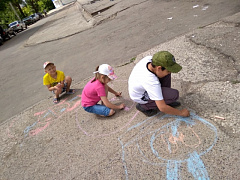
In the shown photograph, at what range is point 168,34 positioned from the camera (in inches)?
182

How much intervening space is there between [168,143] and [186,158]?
252 millimetres

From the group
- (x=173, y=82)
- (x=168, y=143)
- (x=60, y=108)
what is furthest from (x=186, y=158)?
(x=60, y=108)

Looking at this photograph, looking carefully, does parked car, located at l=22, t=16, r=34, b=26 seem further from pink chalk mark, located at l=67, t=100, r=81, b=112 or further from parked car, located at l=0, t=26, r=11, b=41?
pink chalk mark, located at l=67, t=100, r=81, b=112

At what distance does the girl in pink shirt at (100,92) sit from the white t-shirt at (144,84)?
0.34 metres

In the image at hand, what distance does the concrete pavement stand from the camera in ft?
5.60

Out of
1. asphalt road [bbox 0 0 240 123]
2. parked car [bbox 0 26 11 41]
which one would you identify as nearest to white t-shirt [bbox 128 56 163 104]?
asphalt road [bbox 0 0 240 123]

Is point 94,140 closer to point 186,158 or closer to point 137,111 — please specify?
point 137,111

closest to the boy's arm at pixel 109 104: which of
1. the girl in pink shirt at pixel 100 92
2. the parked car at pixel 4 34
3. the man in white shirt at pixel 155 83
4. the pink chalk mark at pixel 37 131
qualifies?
the girl in pink shirt at pixel 100 92

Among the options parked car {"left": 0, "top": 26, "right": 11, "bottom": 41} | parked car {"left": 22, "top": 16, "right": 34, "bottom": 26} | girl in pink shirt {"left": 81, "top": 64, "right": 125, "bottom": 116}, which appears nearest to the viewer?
girl in pink shirt {"left": 81, "top": 64, "right": 125, "bottom": 116}

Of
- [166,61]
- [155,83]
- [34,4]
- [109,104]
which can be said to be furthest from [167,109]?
[34,4]

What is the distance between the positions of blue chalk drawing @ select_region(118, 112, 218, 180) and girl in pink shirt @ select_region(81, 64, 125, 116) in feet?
1.64

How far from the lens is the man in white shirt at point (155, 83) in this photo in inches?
68.2

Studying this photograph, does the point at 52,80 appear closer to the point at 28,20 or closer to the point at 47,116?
the point at 47,116

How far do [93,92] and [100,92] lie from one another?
16 cm
